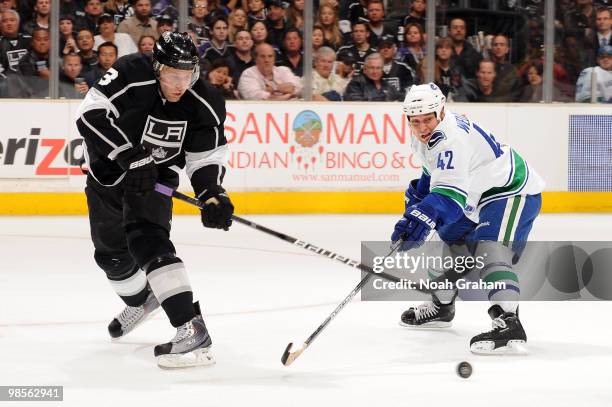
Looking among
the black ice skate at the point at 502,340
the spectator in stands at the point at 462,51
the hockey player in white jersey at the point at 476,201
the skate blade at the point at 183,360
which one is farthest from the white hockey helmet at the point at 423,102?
the spectator in stands at the point at 462,51

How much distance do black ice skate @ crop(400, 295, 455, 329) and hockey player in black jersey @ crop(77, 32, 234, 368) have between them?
1.01m

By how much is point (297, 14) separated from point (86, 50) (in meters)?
1.72

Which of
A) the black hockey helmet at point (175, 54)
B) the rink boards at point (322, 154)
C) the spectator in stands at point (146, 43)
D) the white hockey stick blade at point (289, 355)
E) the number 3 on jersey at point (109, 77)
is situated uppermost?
the spectator in stands at point (146, 43)

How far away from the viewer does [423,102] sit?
368 centimetres

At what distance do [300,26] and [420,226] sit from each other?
5.39 metres

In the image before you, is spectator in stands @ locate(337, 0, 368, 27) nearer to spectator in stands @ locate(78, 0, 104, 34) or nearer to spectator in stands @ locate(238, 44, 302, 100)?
spectator in stands @ locate(238, 44, 302, 100)

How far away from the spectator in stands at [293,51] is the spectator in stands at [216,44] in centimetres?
46

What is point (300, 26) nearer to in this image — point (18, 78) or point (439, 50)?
point (439, 50)

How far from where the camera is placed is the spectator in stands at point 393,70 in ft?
29.4

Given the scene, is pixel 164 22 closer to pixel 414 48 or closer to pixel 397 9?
pixel 397 9

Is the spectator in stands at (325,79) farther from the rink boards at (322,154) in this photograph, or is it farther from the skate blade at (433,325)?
the skate blade at (433,325)

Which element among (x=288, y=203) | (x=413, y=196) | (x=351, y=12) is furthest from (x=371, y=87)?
(x=413, y=196)

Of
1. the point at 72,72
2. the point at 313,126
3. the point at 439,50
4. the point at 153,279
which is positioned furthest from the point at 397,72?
the point at 153,279

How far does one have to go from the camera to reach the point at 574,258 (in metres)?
5.95
